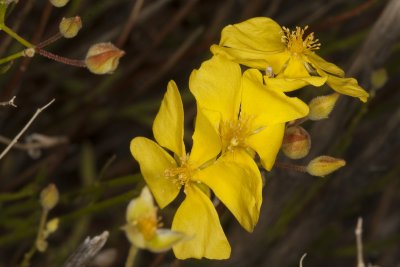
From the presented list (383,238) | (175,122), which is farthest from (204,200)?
(383,238)

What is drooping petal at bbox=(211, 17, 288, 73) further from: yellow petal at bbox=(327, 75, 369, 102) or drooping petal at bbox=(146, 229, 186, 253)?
drooping petal at bbox=(146, 229, 186, 253)

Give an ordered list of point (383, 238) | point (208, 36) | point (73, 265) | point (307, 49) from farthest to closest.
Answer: point (383, 238), point (208, 36), point (307, 49), point (73, 265)

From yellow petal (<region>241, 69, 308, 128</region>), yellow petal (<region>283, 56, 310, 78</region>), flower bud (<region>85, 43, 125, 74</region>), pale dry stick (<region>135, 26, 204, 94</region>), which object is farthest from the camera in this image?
pale dry stick (<region>135, 26, 204, 94</region>)

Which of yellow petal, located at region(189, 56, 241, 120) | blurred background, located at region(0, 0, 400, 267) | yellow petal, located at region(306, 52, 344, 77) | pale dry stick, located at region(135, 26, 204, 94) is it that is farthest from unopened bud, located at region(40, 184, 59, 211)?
pale dry stick, located at region(135, 26, 204, 94)

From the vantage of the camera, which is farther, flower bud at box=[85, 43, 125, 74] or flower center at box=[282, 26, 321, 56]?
flower center at box=[282, 26, 321, 56]

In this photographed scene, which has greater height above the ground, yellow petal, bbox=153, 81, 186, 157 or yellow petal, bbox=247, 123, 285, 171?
yellow petal, bbox=153, 81, 186, 157

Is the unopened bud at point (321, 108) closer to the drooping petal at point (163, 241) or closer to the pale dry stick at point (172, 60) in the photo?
the drooping petal at point (163, 241)

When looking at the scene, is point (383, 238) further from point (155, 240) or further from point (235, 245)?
point (155, 240)
